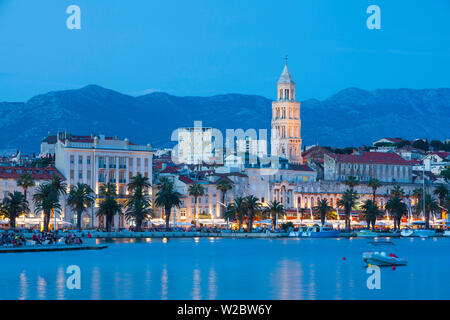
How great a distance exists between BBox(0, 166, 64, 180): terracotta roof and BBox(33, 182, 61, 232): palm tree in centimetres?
468

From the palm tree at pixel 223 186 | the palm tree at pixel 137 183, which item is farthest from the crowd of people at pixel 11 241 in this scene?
the palm tree at pixel 223 186

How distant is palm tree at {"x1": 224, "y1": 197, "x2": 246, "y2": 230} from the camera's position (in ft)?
536

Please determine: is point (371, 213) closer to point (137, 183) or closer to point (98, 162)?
point (137, 183)

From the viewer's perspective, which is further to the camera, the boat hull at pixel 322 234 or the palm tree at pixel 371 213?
the palm tree at pixel 371 213

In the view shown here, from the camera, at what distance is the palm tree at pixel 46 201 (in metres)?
140

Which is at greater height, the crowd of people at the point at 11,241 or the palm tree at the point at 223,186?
the palm tree at the point at 223,186

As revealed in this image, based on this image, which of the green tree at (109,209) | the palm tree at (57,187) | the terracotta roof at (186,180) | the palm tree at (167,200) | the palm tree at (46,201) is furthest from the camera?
the terracotta roof at (186,180)

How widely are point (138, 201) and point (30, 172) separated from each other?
16.8 m

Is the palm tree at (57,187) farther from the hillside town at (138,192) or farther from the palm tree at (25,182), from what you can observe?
the palm tree at (25,182)

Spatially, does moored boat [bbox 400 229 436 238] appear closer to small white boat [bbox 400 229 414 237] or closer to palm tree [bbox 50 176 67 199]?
small white boat [bbox 400 229 414 237]

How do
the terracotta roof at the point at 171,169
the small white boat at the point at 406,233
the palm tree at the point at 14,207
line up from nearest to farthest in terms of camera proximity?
the palm tree at the point at 14,207
the small white boat at the point at 406,233
the terracotta roof at the point at 171,169

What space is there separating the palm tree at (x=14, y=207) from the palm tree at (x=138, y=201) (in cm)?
1543

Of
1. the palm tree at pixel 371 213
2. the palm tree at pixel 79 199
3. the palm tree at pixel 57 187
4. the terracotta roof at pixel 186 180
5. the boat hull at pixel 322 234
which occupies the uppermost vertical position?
the terracotta roof at pixel 186 180
